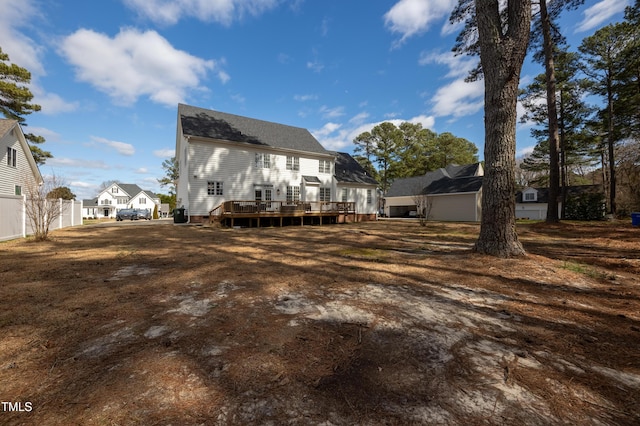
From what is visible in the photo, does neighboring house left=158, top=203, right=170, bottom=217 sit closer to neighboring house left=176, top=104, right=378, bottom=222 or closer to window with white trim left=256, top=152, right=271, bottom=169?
neighboring house left=176, top=104, right=378, bottom=222

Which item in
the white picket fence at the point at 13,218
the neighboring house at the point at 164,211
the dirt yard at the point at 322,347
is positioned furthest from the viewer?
the neighboring house at the point at 164,211

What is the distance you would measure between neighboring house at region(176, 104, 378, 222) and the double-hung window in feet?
29.3

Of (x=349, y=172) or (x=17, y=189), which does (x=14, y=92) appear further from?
(x=349, y=172)

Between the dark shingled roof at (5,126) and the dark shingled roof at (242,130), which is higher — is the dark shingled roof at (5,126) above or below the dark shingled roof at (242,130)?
below

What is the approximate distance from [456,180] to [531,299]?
26256 millimetres

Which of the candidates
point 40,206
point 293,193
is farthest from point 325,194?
point 40,206

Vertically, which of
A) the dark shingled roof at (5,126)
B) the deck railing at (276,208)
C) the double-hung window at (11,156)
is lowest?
the deck railing at (276,208)

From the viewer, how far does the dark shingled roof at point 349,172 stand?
24.0 m

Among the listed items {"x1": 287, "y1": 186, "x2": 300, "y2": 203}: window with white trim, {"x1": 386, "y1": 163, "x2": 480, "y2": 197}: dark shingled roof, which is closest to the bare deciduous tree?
{"x1": 287, "y1": 186, "x2": 300, "y2": 203}: window with white trim

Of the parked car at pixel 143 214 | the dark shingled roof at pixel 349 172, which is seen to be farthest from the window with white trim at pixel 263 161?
the parked car at pixel 143 214

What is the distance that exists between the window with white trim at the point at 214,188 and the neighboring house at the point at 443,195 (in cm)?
1359

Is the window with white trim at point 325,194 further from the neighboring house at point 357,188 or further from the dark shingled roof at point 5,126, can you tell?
the dark shingled roof at point 5,126

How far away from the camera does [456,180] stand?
1063 inches

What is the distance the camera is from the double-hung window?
49.1 feet
